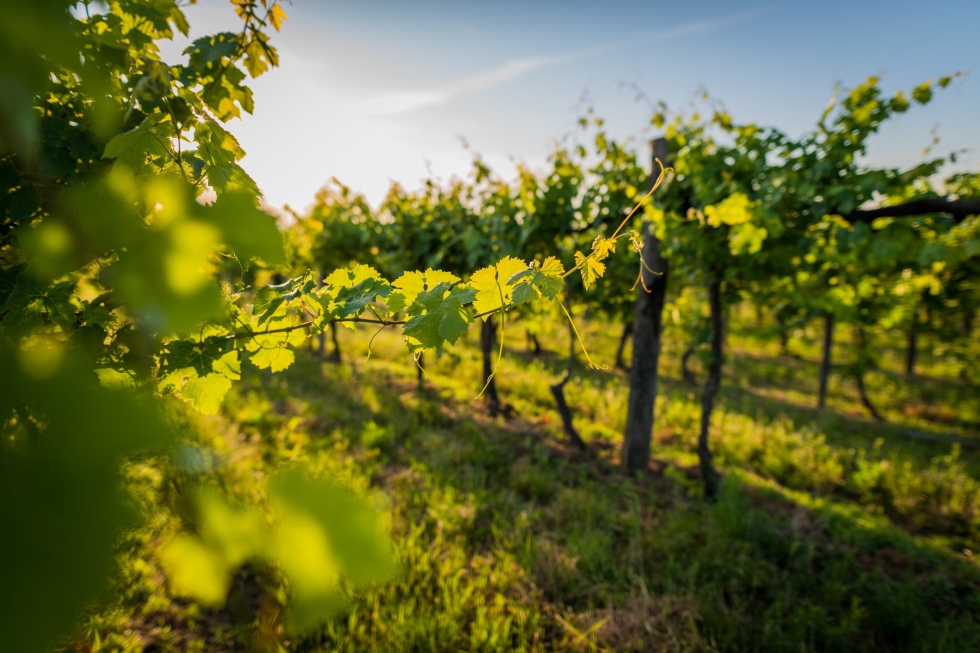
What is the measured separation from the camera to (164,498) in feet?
2.20

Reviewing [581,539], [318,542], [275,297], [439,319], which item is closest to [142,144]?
[275,297]

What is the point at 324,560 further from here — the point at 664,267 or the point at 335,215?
the point at 335,215

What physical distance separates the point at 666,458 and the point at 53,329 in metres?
5.96

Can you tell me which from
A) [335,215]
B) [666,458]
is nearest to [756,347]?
[666,458]

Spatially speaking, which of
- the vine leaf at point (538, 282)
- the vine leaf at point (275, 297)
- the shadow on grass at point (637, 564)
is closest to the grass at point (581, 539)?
the shadow on grass at point (637, 564)

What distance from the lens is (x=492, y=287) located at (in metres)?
0.81

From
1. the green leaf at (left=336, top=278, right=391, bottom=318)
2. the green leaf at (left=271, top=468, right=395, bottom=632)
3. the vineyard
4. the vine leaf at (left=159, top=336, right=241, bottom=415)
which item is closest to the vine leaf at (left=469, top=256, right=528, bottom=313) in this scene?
the vineyard

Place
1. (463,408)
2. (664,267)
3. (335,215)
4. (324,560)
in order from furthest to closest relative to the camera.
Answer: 1. (335,215)
2. (463,408)
3. (664,267)
4. (324,560)

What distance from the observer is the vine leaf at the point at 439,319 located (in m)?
0.78

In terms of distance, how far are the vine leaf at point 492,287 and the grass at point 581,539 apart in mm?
530

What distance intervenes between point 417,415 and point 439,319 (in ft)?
18.1

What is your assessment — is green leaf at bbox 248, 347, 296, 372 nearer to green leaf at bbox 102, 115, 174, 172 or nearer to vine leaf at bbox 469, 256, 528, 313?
green leaf at bbox 102, 115, 174, 172

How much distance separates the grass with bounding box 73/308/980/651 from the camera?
2.23 meters

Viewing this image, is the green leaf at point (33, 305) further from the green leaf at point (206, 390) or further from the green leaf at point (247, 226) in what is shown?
the green leaf at point (247, 226)
